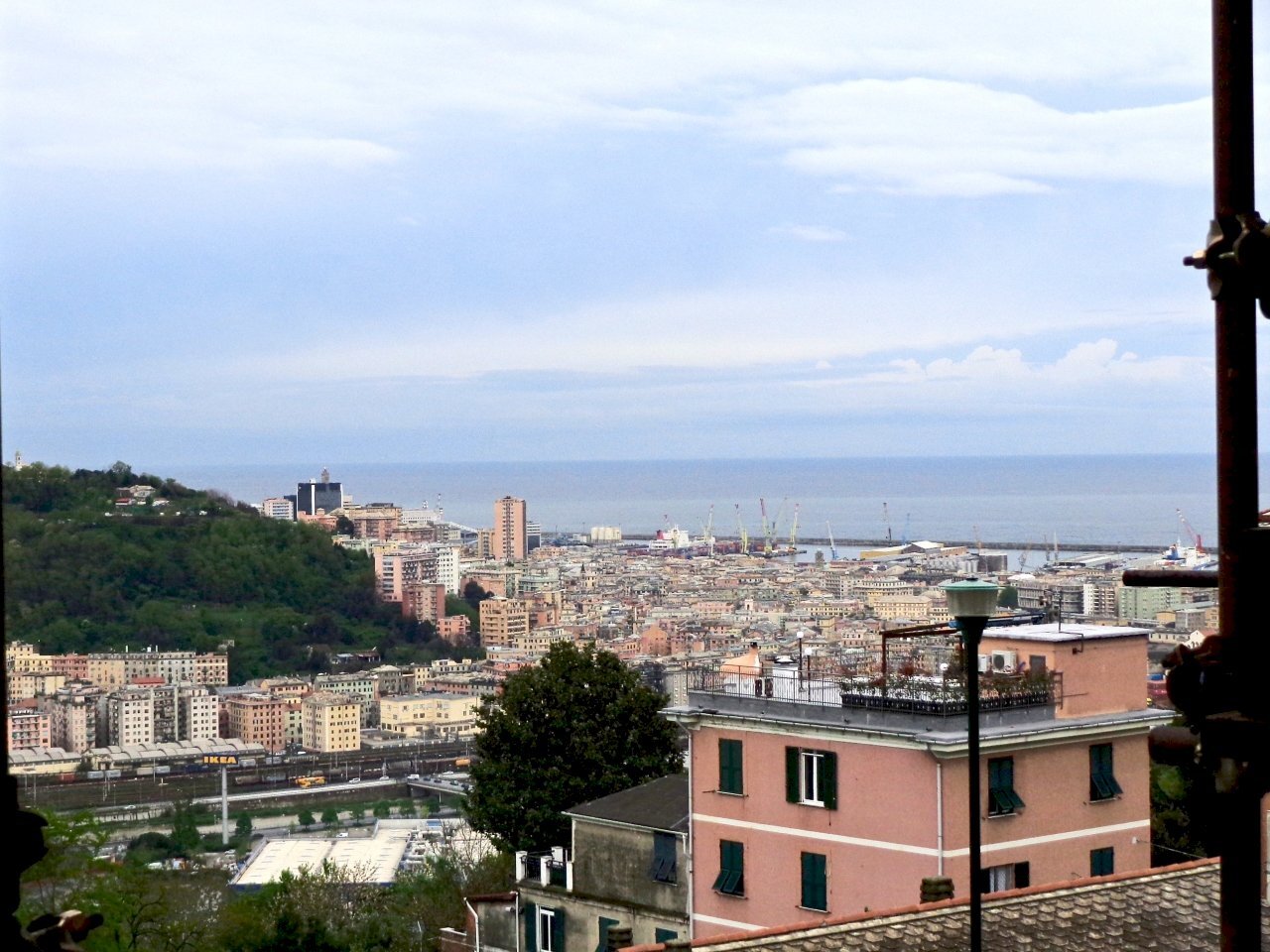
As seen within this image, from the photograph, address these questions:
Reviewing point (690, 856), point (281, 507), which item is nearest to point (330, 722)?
point (690, 856)

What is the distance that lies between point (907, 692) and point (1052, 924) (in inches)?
243

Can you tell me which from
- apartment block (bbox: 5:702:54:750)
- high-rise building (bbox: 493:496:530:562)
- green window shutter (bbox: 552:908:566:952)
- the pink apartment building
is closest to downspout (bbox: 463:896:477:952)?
green window shutter (bbox: 552:908:566:952)

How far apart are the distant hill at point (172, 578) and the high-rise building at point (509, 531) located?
244ft

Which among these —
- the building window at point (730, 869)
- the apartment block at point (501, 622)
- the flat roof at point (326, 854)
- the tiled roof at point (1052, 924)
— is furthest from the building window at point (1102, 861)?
the apartment block at point (501, 622)

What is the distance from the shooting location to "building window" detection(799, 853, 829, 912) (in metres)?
13.6

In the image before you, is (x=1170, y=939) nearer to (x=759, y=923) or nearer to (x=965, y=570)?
(x=759, y=923)

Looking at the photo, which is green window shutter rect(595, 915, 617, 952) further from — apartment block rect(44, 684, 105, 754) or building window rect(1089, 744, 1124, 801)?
apartment block rect(44, 684, 105, 754)

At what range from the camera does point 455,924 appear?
22.1 meters

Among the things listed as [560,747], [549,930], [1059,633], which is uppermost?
[1059,633]

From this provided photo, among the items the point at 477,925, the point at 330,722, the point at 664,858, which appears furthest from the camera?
the point at 330,722

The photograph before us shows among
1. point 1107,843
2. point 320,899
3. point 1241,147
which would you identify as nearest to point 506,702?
point 320,899

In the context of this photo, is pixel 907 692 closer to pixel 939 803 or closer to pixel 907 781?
pixel 907 781

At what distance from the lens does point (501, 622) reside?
121 meters

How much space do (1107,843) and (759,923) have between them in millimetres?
2794
